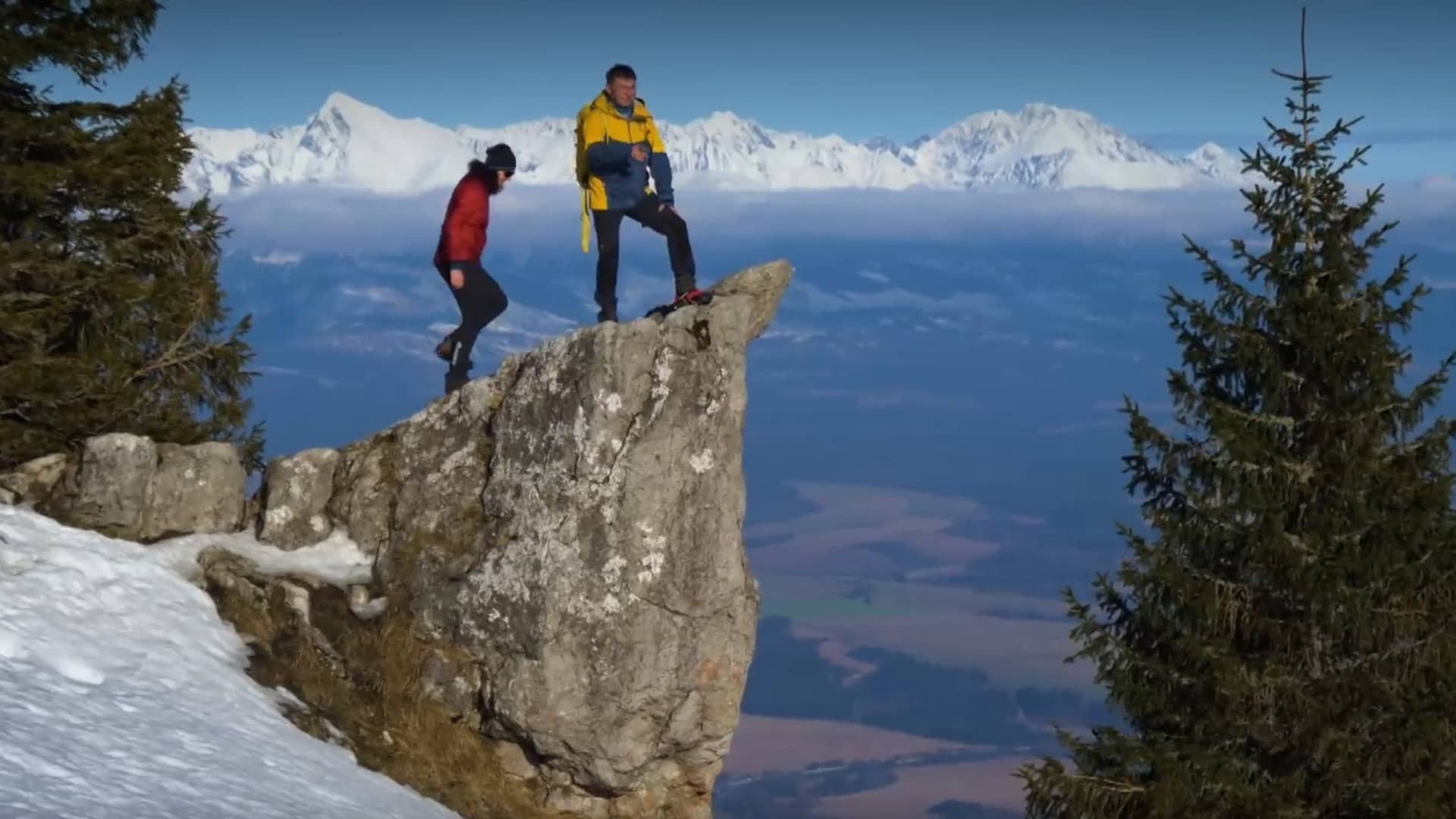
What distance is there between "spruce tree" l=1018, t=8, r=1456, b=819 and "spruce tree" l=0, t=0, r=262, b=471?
13.5m

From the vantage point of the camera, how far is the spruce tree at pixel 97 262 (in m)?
19.9

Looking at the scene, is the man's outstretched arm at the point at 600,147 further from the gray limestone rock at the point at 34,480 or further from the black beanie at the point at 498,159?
the gray limestone rock at the point at 34,480

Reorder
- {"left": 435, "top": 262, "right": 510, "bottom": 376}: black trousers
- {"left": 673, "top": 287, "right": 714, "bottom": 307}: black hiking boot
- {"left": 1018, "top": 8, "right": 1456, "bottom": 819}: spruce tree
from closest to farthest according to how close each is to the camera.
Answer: {"left": 1018, "top": 8, "right": 1456, "bottom": 819}: spruce tree
{"left": 673, "top": 287, "right": 714, "bottom": 307}: black hiking boot
{"left": 435, "top": 262, "right": 510, "bottom": 376}: black trousers

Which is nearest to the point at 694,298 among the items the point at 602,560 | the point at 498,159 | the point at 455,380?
the point at 498,159

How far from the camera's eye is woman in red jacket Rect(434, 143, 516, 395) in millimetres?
20469

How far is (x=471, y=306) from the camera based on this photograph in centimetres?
2095

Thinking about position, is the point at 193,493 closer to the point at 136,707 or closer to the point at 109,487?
the point at 109,487

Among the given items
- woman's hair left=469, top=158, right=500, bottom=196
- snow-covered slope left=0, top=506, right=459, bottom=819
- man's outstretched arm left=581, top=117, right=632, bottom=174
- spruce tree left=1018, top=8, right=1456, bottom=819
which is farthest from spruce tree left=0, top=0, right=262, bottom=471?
spruce tree left=1018, top=8, right=1456, bottom=819

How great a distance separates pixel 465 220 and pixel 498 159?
3.22 ft

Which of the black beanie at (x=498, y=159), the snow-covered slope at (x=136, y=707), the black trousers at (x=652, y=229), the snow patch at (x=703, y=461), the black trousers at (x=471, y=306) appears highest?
the black beanie at (x=498, y=159)

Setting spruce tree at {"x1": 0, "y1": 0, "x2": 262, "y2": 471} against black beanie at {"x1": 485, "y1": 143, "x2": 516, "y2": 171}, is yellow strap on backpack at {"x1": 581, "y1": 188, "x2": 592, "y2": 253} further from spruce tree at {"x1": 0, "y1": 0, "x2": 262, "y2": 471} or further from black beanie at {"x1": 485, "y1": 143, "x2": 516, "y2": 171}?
spruce tree at {"x1": 0, "y1": 0, "x2": 262, "y2": 471}

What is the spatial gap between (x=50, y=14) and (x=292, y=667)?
10664 millimetres

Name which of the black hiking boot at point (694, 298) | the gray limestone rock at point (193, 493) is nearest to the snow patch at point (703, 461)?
the black hiking boot at point (694, 298)

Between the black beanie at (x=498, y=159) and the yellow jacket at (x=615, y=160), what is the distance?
965mm
